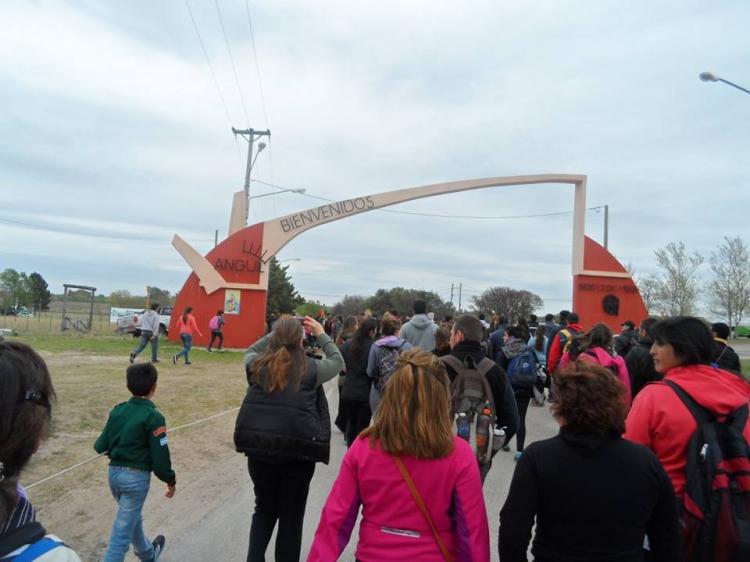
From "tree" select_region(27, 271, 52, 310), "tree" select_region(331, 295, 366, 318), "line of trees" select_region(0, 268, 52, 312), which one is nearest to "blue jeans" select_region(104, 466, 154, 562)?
"line of trees" select_region(0, 268, 52, 312)

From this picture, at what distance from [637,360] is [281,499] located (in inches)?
165

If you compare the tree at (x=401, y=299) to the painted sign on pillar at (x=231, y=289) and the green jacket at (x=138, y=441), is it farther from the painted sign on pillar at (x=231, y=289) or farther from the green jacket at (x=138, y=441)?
the green jacket at (x=138, y=441)

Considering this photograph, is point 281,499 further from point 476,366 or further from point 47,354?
point 47,354

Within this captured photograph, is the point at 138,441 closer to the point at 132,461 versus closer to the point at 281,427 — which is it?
the point at 132,461

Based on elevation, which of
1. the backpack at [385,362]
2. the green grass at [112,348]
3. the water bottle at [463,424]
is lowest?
the green grass at [112,348]

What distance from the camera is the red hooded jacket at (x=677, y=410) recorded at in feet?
8.45

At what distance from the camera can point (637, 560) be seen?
89.1 inches

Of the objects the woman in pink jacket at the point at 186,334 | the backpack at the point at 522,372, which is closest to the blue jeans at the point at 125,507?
the backpack at the point at 522,372

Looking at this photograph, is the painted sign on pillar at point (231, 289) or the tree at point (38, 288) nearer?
the painted sign on pillar at point (231, 289)

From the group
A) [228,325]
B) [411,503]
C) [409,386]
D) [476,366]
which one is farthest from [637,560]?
[228,325]

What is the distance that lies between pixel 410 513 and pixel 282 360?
145 centimetres

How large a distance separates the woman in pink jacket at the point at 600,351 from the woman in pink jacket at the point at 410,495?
3023 millimetres

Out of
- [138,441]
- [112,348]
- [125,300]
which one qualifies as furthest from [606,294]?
[125,300]

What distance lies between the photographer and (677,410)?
8.59 ft
